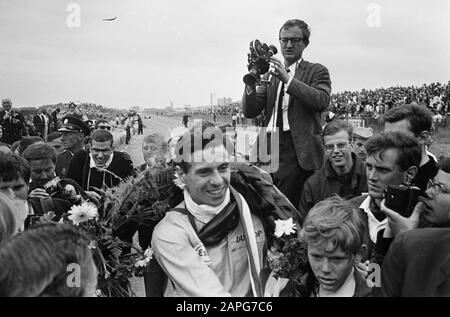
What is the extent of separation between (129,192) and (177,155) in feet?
1.47

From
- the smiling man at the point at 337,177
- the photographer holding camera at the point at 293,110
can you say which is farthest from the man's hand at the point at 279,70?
the smiling man at the point at 337,177

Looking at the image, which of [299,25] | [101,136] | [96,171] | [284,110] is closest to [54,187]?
[96,171]

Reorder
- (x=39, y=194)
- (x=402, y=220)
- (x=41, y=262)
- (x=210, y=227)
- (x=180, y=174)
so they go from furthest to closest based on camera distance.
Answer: (x=39, y=194) < (x=180, y=174) < (x=210, y=227) < (x=402, y=220) < (x=41, y=262)

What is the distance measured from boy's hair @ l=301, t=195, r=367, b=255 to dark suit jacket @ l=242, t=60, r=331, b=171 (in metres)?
1.60

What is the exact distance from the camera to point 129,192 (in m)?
3.02

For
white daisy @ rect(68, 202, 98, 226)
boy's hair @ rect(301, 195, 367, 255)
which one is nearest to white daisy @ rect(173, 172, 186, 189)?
white daisy @ rect(68, 202, 98, 226)

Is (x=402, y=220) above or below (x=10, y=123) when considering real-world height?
below

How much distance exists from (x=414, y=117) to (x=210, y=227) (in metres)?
1.86

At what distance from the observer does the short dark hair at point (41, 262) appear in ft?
4.89

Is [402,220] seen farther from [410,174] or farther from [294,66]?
[294,66]

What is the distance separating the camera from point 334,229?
2.36 m

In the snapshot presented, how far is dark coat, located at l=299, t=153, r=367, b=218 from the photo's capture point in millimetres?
3711
